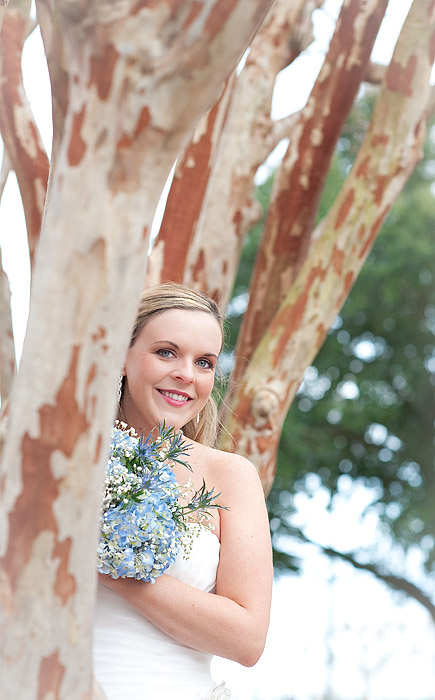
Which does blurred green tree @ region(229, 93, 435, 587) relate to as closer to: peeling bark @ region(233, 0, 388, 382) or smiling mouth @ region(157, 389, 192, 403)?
peeling bark @ region(233, 0, 388, 382)

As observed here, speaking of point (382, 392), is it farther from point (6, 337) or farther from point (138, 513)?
point (138, 513)

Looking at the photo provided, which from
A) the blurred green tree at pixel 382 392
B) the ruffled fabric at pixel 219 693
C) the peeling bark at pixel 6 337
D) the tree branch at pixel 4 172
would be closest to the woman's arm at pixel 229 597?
the ruffled fabric at pixel 219 693

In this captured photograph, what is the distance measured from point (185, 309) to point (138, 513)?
792 mm

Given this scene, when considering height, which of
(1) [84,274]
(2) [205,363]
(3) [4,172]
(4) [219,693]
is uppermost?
(3) [4,172]

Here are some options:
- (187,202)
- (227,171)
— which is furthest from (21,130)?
(227,171)

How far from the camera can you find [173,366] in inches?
101

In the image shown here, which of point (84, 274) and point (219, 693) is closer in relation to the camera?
point (84, 274)

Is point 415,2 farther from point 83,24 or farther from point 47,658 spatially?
point 47,658

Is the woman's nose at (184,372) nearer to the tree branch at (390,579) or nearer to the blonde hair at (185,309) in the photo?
the blonde hair at (185,309)

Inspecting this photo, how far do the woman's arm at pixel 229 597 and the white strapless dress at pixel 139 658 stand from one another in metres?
0.14

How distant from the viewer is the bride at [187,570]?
2.12 metres

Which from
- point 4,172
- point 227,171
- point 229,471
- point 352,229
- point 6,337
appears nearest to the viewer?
point 229,471

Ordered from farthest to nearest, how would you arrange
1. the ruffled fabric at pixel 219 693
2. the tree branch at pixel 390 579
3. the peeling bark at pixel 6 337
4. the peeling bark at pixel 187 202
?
the tree branch at pixel 390 579 < the peeling bark at pixel 6 337 < the peeling bark at pixel 187 202 < the ruffled fabric at pixel 219 693

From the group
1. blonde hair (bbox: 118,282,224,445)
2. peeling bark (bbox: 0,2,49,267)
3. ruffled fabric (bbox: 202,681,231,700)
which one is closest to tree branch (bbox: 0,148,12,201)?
peeling bark (bbox: 0,2,49,267)
